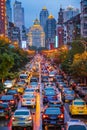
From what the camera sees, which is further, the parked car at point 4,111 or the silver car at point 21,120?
the parked car at point 4,111

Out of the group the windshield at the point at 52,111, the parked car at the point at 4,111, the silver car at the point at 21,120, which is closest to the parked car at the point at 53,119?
the windshield at the point at 52,111

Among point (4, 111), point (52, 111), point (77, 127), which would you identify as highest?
point (77, 127)

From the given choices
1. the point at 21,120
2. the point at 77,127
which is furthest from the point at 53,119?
the point at 77,127

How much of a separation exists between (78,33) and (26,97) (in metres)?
148

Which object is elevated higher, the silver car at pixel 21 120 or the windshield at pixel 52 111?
the windshield at pixel 52 111

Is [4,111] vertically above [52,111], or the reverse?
[52,111]

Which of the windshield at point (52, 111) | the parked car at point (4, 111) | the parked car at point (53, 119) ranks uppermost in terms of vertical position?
the windshield at point (52, 111)

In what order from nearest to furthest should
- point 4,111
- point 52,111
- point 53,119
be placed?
1. point 53,119
2. point 52,111
3. point 4,111

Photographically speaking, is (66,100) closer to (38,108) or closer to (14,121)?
(38,108)

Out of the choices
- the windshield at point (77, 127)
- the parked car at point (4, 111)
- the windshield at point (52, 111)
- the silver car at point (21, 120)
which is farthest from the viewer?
the parked car at point (4, 111)

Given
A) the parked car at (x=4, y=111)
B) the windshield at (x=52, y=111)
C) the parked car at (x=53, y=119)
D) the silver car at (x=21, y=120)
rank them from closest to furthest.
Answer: the silver car at (x=21, y=120), the parked car at (x=53, y=119), the windshield at (x=52, y=111), the parked car at (x=4, y=111)

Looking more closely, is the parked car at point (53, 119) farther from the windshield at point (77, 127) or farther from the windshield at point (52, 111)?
the windshield at point (77, 127)

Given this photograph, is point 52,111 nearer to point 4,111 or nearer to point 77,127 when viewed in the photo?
point 4,111

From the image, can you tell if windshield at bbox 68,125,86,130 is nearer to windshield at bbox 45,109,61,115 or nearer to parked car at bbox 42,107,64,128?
parked car at bbox 42,107,64,128
